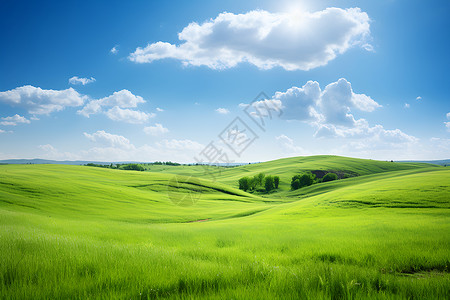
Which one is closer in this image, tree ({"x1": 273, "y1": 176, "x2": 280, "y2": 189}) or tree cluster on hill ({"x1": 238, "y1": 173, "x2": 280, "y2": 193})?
tree cluster on hill ({"x1": 238, "y1": 173, "x2": 280, "y2": 193})

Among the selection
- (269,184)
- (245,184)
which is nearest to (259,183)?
(269,184)

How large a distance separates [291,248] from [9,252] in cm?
724

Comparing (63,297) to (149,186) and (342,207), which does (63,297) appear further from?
(149,186)

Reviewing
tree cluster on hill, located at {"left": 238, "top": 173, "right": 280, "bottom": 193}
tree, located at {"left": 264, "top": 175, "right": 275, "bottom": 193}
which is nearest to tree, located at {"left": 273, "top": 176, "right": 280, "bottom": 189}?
tree cluster on hill, located at {"left": 238, "top": 173, "right": 280, "bottom": 193}

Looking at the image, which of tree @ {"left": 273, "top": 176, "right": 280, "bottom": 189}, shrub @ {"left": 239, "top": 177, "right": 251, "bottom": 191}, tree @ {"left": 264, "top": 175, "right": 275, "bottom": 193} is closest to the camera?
shrub @ {"left": 239, "top": 177, "right": 251, "bottom": 191}

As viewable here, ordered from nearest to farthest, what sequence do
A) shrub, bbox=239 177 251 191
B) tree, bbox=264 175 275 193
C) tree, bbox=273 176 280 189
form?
shrub, bbox=239 177 251 191
tree, bbox=264 175 275 193
tree, bbox=273 176 280 189

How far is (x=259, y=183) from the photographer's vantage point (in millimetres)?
114438

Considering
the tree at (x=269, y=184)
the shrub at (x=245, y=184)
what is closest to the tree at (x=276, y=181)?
the tree at (x=269, y=184)

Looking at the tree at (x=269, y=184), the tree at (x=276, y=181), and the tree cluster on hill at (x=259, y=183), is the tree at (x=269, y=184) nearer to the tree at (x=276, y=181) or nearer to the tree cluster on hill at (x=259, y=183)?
the tree cluster on hill at (x=259, y=183)

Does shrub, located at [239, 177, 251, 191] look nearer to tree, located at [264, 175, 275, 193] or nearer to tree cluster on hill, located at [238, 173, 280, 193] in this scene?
tree cluster on hill, located at [238, 173, 280, 193]

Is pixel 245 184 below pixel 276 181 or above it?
below

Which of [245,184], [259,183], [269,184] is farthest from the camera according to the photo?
[259,183]

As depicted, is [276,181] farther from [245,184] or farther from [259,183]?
[245,184]

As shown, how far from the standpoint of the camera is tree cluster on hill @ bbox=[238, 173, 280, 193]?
111 meters
